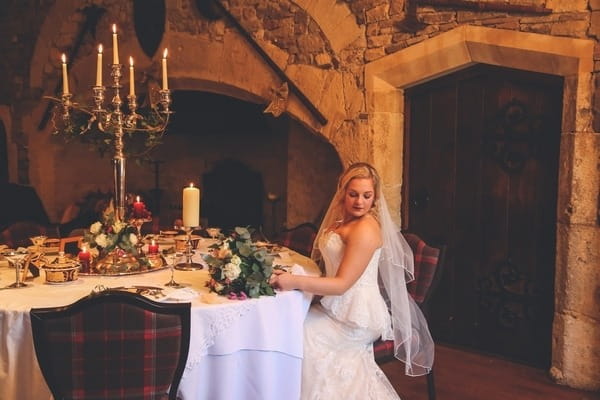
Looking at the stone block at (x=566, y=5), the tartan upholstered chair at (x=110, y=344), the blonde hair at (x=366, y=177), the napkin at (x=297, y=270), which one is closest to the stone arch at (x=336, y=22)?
the stone block at (x=566, y=5)

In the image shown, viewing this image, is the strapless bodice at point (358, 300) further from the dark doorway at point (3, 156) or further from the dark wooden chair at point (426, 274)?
the dark doorway at point (3, 156)

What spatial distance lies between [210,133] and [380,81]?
127 inches

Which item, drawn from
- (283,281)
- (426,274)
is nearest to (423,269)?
(426,274)

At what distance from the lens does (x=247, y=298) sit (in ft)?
7.25

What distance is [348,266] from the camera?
2.49 m

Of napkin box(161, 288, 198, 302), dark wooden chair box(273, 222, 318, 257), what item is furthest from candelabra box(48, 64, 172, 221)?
dark wooden chair box(273, 222, 318, 257)

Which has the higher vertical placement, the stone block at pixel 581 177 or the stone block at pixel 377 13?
the stone block at pixel 377 13

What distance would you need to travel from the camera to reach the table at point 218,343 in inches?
80.2

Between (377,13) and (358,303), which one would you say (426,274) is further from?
(377,13)

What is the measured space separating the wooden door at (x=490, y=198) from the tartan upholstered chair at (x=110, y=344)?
2501 millimetres

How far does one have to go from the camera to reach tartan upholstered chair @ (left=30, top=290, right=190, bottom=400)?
1802 millimetres

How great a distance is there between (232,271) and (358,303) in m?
0.65

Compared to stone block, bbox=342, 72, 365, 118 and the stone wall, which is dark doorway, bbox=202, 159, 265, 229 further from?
stone block, bbox=342, 72, 365, 118

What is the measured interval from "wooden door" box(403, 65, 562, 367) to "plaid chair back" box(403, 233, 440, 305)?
108 centimetres
